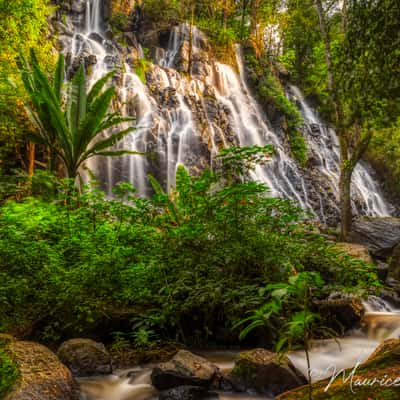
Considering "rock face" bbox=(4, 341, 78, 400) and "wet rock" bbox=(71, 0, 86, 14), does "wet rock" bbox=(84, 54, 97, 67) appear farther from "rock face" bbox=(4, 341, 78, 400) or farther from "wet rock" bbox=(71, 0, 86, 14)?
"rock face" bbox=(4, 341, 78, 400)

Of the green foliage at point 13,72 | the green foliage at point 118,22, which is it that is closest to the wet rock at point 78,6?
the green foliage at point 118,22

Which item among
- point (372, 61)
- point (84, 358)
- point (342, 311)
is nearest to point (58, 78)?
point (84, 358)

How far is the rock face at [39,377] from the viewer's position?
2.74m

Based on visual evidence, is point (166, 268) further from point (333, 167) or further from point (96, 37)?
point (96, 37)

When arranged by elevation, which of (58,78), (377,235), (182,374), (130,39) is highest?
(130,39)

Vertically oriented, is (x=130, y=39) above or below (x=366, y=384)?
above

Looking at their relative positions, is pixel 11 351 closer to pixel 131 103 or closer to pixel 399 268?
pixel 399 268

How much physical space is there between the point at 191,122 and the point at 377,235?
839 centimetres

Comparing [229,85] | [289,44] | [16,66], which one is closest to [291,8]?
[229,85]

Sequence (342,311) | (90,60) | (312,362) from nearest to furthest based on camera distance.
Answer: (312,362) < (342,311) < (90,60)

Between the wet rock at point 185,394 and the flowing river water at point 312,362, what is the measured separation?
0.59ft

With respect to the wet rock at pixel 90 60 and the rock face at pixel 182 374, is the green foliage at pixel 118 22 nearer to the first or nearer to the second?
the wet rock at pixel 90 60

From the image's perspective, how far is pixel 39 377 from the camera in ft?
9.61

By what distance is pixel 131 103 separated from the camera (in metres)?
14.5
